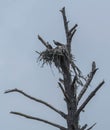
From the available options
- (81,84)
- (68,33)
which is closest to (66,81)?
(81,84)

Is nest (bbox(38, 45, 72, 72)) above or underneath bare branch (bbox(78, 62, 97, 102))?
above

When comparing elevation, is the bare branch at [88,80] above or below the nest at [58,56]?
below

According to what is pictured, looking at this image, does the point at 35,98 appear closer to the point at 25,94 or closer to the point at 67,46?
the point at 25,94

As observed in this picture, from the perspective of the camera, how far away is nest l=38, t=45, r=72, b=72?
13.9m

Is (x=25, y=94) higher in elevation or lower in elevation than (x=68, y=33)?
lower

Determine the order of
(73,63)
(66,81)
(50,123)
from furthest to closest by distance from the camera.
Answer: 1. (73,63)
2. (66,81)
3. (50,123)

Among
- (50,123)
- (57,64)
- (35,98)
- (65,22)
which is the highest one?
(65,22)

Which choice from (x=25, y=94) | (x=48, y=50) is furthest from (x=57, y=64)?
(x=25, y=94)

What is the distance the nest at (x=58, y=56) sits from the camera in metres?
13.9

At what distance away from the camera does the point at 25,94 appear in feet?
42.7

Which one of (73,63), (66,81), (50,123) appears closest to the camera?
(50,123)

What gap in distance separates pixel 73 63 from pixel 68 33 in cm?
88

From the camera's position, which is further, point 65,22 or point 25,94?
point 65,22

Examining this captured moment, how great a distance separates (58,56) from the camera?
45.9 ft
